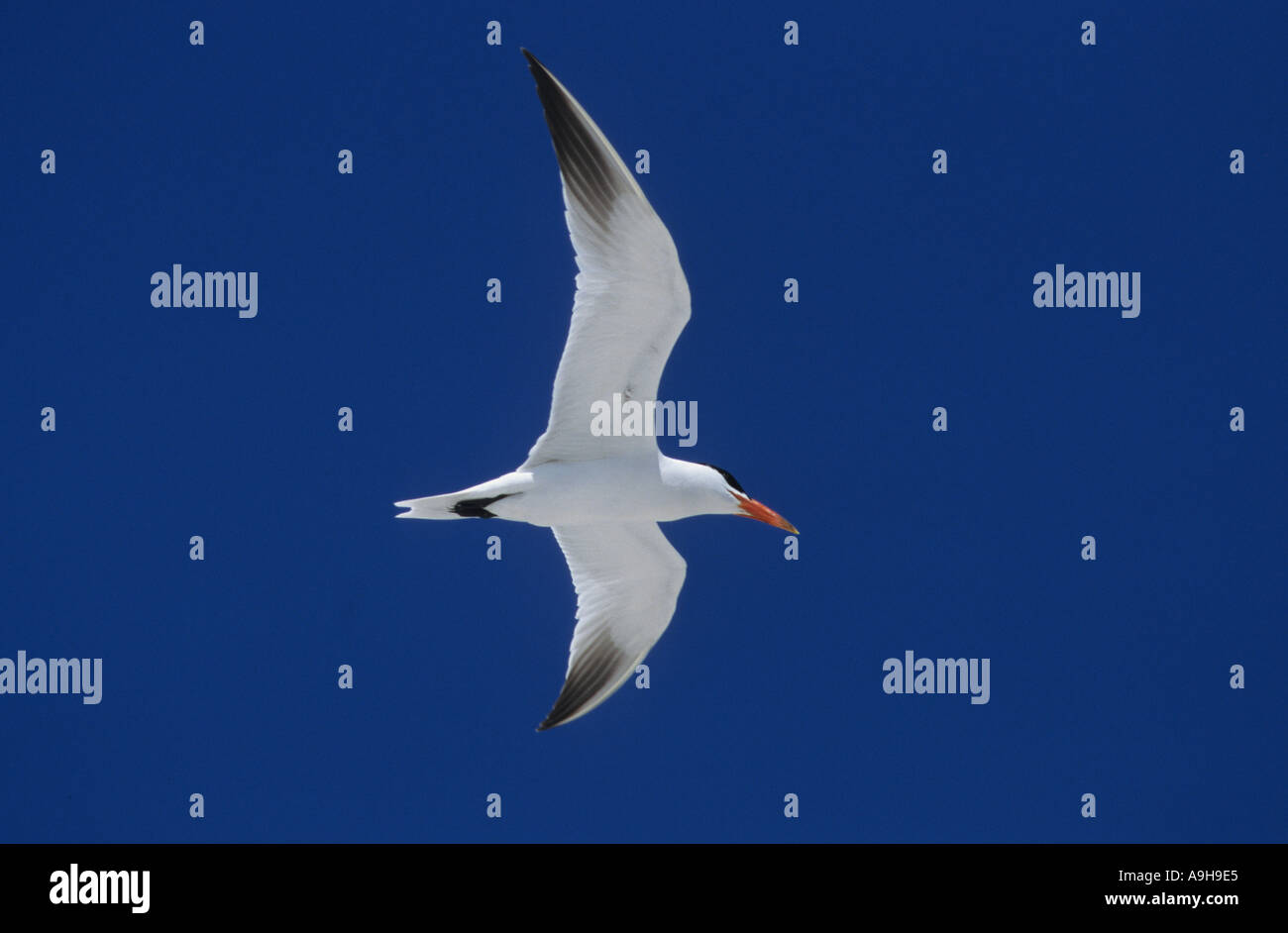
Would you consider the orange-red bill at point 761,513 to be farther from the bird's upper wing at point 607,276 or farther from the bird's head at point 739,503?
the bird's upper wing at point 607,276

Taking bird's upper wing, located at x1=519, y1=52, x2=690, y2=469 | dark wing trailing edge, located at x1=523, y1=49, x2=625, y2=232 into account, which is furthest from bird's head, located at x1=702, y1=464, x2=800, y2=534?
dark wing trailing edge, located at x1=523, y1=49, x2=625, y2=232

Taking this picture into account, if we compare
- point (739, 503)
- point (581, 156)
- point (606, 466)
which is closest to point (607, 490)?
point (606, 466)

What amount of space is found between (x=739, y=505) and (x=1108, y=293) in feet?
13.4

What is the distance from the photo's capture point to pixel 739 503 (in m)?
7.82

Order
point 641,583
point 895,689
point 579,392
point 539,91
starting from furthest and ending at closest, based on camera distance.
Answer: point 895,689
point 641,583
point 579,392
point 539,91

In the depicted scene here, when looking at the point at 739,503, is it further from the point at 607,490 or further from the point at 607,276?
the point at 607,276

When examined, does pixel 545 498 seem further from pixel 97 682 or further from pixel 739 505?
pixel 97 682

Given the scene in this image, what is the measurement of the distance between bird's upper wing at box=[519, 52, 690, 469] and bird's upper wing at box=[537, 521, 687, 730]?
102cm

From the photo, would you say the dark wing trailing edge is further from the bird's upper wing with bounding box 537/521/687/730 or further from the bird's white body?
the bird's upper wing with bounding box 537/521/687/730

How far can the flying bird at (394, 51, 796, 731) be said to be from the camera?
7.01m

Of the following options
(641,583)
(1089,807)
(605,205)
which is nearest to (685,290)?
(605,205)

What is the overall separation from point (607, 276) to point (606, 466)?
3.55ft

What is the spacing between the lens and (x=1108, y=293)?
33.8 ft

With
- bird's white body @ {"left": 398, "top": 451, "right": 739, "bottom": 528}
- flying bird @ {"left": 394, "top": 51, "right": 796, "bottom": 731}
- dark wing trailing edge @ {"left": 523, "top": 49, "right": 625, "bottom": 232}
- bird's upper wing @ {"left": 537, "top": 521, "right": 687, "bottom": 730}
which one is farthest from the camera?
bird's upper wing @ {"left": 537, "top": 521, "right": 687, "bottom": 730}
